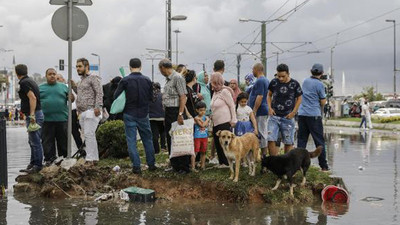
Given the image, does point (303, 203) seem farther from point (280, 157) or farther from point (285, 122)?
point (285, 122)

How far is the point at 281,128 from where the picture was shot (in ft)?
32.1

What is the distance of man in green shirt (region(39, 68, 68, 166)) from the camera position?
1096 cm

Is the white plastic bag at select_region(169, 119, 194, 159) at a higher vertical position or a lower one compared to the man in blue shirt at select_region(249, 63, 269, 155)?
lower

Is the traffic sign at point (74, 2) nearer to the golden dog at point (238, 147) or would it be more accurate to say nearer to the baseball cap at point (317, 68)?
the golden dog at point (238, 147)

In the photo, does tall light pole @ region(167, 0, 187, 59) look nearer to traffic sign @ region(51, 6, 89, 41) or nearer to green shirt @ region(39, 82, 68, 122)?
green shirt @ region(39, 82, 68, 122)

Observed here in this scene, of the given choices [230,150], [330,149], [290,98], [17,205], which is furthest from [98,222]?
[330,149]

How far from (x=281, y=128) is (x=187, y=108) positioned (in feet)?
5.36

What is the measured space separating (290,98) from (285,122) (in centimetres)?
41

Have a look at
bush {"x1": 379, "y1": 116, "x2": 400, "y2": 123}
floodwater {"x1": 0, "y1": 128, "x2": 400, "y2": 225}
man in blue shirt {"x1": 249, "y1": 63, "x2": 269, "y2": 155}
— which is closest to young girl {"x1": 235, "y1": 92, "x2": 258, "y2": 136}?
man in blue shirt {"x1": 249, "y1": 63, "x2": 269, "y2": 155}

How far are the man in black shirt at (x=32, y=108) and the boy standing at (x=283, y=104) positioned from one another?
13.2 ft

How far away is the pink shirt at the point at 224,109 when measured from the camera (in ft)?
31.6

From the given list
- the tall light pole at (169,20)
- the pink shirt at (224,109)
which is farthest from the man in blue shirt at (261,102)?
the tall light pole at (169,20)

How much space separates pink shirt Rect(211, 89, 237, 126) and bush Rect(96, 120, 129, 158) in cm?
258

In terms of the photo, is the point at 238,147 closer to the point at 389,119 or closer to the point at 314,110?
the point at 314,110
